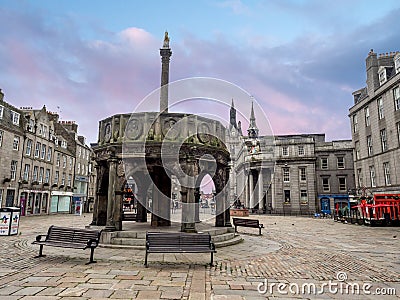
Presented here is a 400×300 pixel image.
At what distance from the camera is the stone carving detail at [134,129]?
12094mm

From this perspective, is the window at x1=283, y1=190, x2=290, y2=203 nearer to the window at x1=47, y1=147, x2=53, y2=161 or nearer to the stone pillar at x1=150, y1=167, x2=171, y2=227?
the window at x1=47, y1=147, x2=53, y2=161

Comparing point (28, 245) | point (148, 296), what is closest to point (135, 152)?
point (28, 245)

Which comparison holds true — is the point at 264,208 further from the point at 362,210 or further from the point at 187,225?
the point at 187,225

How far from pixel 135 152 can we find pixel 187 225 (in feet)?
11.9

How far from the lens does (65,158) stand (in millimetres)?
45281

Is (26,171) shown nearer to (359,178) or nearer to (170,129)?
(170,129)

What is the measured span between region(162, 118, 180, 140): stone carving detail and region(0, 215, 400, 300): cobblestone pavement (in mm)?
4647

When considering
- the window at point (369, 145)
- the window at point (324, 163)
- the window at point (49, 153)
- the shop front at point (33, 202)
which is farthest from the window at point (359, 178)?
the window at point (49, 153)

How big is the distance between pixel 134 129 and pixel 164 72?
4.48 m

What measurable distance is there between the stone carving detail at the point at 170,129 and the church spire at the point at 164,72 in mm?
3051

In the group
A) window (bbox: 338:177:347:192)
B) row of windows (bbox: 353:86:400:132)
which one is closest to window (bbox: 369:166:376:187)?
row of windows (bbox: 353:86:400:132)

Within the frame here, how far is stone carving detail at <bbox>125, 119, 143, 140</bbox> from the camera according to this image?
1209cm

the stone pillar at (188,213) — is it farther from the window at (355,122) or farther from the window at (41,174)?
the window at (355,122)
